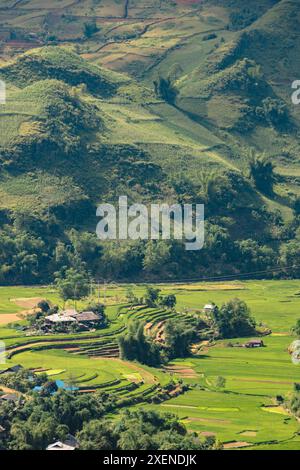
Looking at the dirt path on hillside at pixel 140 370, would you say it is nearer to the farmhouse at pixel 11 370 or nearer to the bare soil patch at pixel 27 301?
the farmhouse at pixel 11 370

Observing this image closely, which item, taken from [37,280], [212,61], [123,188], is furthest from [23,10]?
[37,280]

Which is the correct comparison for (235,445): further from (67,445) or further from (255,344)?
(255,344)

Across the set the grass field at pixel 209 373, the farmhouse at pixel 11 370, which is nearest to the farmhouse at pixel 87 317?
the grass field at pixel 209 373

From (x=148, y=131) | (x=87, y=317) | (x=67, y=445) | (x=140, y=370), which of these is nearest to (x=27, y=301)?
(x=87, y=317)

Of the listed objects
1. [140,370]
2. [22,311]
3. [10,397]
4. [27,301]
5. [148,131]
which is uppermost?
[148,131]

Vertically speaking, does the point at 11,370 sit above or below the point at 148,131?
→ below

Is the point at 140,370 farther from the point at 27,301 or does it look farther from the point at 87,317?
the point at 27,301

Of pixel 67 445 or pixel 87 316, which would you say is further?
pixel 87 316

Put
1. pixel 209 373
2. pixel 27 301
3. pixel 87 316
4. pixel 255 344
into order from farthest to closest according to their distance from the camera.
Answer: pixel 27 301 → pixel 87 316 → pixel 255 344 → pixel 209 373

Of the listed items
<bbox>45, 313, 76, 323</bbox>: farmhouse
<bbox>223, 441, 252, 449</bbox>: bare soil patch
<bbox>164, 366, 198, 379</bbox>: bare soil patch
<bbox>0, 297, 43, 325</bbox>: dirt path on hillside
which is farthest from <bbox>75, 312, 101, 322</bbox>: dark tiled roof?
<bbox>223, 441, 252, 449</bbox>: bare soil patch

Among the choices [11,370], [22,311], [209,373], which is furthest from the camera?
[22,311]
